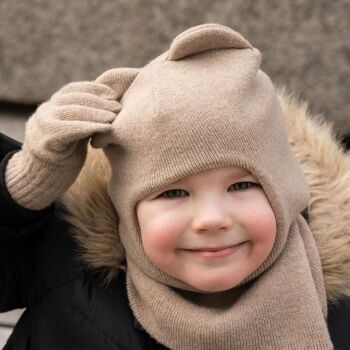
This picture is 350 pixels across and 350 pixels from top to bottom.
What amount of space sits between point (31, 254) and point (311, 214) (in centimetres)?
52

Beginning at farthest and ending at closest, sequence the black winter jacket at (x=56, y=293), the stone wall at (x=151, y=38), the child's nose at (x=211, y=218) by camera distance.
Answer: the stone wall at (x=151, y=38) < the black winter jacket at (x=56, y=293) < the child's nose at (x=211, y=218)

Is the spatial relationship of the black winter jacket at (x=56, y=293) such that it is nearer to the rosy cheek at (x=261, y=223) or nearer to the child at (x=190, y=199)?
the child at (x=190, y=199)

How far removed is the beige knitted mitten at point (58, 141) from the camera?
0.88 meters

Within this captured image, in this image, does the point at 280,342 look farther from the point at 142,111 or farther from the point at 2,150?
the point at 2,150

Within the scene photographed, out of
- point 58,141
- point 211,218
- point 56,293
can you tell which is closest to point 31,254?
point 56,293

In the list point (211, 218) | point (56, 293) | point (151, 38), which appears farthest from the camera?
point (151, 38)

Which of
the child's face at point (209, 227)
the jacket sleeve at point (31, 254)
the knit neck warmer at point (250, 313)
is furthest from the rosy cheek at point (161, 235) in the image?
the jacket sleeve at point (31, 254)

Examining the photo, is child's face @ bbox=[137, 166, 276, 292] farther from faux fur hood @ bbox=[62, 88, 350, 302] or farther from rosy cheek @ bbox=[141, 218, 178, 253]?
faux fur hood @ bbox=[62, 88, 350, 302]

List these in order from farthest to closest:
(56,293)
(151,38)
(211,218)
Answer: (151,38) < (56,293) < (211,218)

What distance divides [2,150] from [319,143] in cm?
60

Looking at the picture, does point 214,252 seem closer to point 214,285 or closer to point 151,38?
point 214,285

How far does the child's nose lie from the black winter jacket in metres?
0.25

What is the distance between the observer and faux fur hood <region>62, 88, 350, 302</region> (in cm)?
105

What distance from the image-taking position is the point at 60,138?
87 cm
